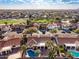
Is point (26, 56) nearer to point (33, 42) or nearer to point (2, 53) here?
point (2, 53)

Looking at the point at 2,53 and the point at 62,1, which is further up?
the point at 2,53

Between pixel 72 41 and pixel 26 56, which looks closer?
pixel 26 56

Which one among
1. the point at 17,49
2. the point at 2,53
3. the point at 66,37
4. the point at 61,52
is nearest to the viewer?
the point at 61,52

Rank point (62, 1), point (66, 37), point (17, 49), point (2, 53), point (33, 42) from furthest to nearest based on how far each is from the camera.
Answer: point (62, 1)
point (66, 37)
point (33, 42)
point (17, 49)
point (2, 53)

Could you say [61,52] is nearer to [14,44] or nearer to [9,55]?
[9,55]

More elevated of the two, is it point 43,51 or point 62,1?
point 43,51

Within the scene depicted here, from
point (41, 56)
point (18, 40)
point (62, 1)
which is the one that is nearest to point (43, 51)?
point (41, 56)

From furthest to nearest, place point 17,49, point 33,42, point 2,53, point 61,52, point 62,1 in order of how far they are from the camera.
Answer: point 62,1 < point 33,42 < point 17,49 < point 2,53 < point 61,52

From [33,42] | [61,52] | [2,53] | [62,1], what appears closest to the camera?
[61,52]

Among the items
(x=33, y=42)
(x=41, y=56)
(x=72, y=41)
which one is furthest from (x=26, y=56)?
(x=72, y=41)
